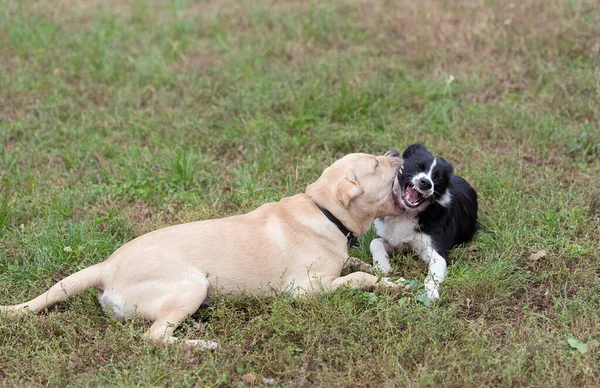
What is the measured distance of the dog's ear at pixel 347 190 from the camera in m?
4.99

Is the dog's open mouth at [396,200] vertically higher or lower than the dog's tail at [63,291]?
higher

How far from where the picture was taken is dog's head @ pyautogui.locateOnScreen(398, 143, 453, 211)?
533 centimetres

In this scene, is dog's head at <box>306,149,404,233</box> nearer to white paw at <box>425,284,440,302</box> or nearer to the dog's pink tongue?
the dog's pink tongue

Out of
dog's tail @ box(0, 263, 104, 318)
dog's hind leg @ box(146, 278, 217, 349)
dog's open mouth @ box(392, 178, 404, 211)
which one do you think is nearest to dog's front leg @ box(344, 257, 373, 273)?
dog's open mouth @ box(392, 178, 404, 211)

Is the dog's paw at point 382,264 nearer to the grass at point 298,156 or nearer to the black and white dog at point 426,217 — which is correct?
the black and white dog at point 426,217

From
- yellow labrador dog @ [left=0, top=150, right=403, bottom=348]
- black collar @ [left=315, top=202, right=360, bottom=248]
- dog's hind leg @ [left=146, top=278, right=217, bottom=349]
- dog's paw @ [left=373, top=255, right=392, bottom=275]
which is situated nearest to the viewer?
dog's hind leg @ [left=146, top=278, right=217, bottom=349]

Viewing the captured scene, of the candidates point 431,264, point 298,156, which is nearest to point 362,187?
point 431,264

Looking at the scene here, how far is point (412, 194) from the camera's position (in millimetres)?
5340

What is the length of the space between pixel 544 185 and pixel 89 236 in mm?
3990

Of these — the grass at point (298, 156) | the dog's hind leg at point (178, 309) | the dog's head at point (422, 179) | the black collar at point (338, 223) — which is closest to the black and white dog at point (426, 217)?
the dog's head at point (422, 179)

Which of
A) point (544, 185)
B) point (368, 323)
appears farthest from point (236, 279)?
point (544, 185)

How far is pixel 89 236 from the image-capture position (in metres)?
5.84

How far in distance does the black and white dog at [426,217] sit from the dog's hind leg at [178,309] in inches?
57.4

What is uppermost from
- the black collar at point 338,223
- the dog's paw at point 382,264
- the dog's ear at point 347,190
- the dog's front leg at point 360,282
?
the dog's ear at point 347,190
